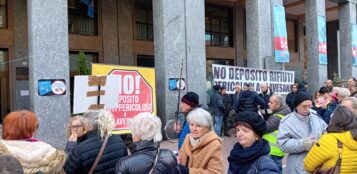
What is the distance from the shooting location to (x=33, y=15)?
985cm

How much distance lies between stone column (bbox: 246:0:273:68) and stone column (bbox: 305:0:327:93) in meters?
3.20

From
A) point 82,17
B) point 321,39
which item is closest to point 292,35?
point 321,39

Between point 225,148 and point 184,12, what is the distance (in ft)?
14.9

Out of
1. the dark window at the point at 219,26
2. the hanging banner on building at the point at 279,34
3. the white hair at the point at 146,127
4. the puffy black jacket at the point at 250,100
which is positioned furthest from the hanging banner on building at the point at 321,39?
the white hair at the point at 146,127

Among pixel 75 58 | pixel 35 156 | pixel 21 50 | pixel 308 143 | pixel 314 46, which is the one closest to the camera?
pixel 35 156

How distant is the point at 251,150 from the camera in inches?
130

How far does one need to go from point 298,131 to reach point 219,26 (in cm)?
1659

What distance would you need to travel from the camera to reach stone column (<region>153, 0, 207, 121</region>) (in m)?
12.6

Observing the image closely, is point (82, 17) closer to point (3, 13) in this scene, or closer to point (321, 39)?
point (3, 13)

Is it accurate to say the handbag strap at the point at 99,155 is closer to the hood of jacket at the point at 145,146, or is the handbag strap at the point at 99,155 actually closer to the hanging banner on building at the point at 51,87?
the hood of jacket at the point at 145,146

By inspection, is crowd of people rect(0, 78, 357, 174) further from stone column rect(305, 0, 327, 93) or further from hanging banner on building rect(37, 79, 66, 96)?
stone column rect(305, 0, 327, 93)

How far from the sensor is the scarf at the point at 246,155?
329 cm

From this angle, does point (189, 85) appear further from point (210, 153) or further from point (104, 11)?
point (210, 153)

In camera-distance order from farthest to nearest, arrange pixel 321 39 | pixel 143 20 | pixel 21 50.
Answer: pixel 321 39 → pixel 143 20 → pixel 21 50
